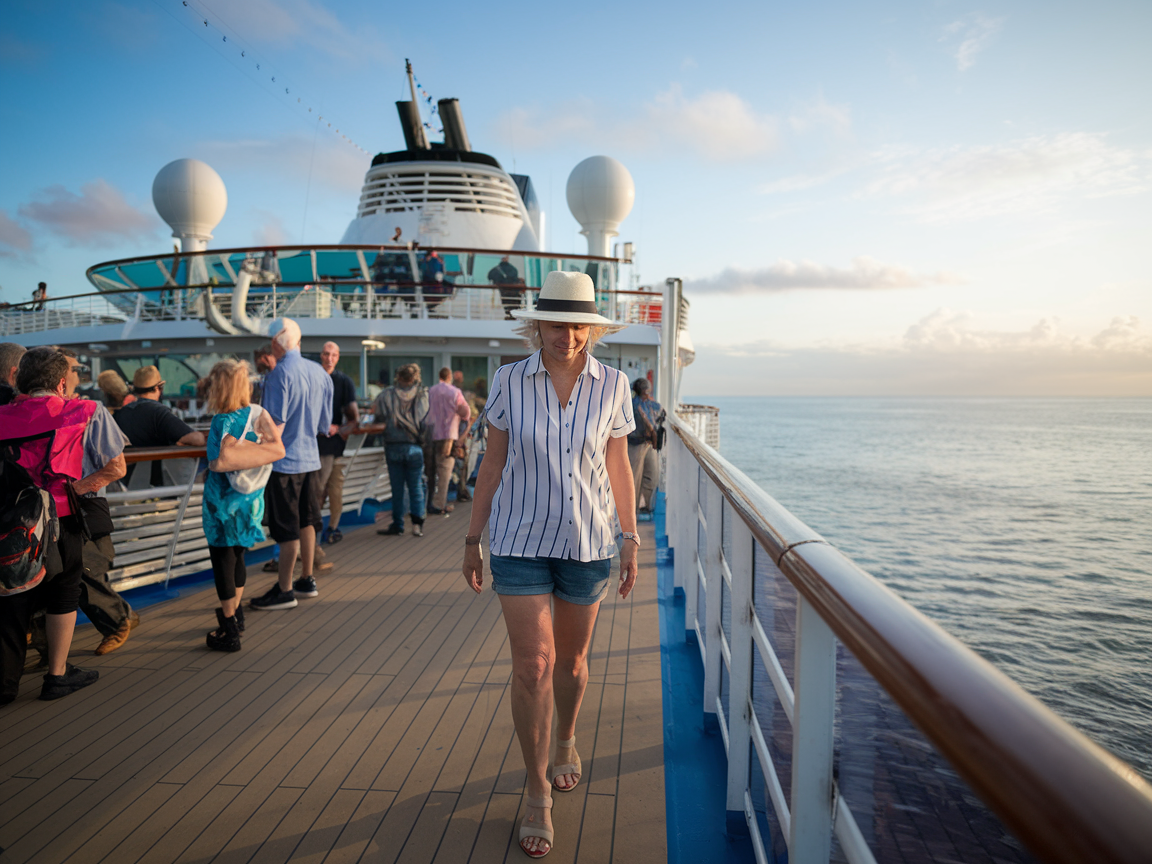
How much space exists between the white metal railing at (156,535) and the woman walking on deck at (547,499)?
2994 mm

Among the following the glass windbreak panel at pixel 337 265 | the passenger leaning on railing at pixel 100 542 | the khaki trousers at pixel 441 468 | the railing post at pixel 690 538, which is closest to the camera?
the passenger leaning on railing at pixel 100 542

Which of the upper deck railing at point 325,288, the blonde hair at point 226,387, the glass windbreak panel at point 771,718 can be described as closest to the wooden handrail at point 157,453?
the blonde hair at point 226,387

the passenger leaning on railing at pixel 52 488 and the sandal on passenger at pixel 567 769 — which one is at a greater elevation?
the passenger leaning on railing at pixel 52 488

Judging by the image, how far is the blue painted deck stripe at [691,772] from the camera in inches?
79.7

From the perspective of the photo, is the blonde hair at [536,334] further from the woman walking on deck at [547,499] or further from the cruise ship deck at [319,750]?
the cruise ship deck at [319,750]

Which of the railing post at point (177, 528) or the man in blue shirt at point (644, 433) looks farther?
the man in blue shirt at point (644, 433)

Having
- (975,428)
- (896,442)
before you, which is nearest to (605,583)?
(896,442)

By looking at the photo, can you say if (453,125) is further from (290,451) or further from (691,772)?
(691,772)

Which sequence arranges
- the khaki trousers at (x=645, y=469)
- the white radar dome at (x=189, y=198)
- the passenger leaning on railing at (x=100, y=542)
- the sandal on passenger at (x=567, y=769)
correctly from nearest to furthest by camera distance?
1. the sandal on passenger at (x=567, y=769)
2. the passenger leaning on railing at (x=100, y=542)
3. the khaki trousers at (x=645, y=469)
4. the white radar dome at (x=189, y=198)

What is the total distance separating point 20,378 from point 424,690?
2.13 metres

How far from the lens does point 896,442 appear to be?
50.2 meters

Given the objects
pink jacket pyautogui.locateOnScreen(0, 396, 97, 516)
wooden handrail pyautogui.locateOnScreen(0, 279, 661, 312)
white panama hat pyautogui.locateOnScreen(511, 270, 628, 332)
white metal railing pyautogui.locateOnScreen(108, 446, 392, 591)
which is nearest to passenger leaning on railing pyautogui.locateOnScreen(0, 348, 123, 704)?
pink jacket pyautogui.locateOnScreen(0, 396, 97, 516)

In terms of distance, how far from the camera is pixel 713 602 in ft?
8.52

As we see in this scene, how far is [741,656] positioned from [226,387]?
2681mm
